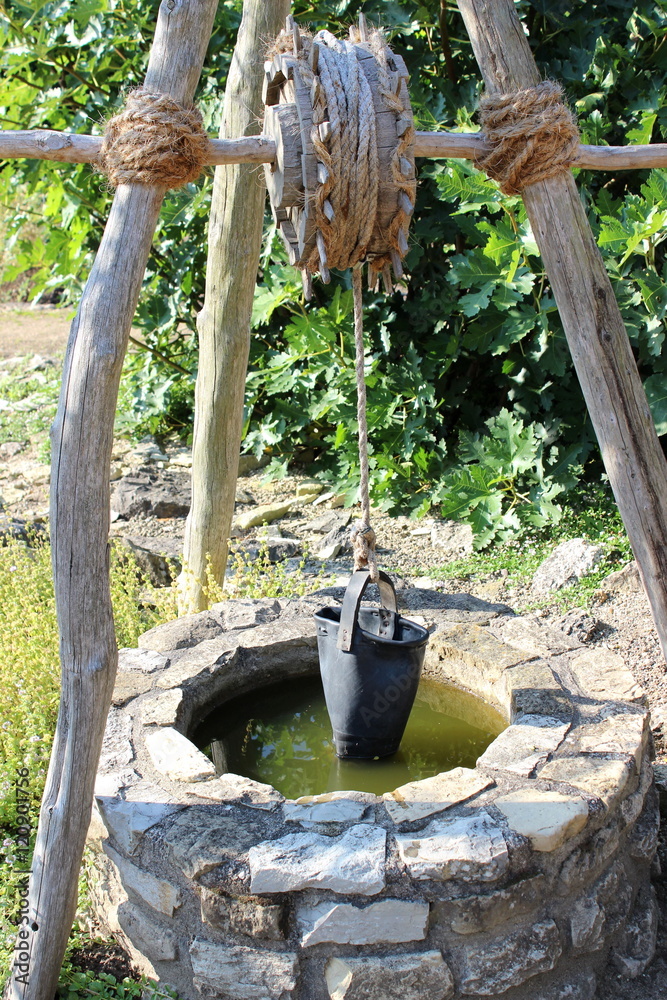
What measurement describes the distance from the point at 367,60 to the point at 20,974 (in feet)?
7.66

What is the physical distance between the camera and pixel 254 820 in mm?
2141

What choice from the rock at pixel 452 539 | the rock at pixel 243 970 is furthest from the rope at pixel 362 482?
the rock at pixel 452 539

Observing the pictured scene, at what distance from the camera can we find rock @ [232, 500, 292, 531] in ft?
17.0

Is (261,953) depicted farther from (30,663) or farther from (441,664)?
(30,663)

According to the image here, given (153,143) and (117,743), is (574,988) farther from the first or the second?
(153,143)

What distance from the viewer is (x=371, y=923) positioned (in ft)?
6.43

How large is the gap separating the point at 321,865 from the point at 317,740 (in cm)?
88

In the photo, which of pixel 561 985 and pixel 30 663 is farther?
pixel 30 663

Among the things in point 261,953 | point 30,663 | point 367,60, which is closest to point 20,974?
point 261,953

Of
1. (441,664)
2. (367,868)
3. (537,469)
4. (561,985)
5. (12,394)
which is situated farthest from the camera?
(12,394)

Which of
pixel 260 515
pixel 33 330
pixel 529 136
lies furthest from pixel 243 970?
pixel 33 330

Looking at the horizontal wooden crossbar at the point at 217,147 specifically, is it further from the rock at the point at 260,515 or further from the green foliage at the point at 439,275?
the rock at the point at 260,515

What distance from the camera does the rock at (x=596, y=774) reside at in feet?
7.05

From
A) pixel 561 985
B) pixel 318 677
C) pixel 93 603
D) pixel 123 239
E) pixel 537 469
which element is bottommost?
pixel 561 985
